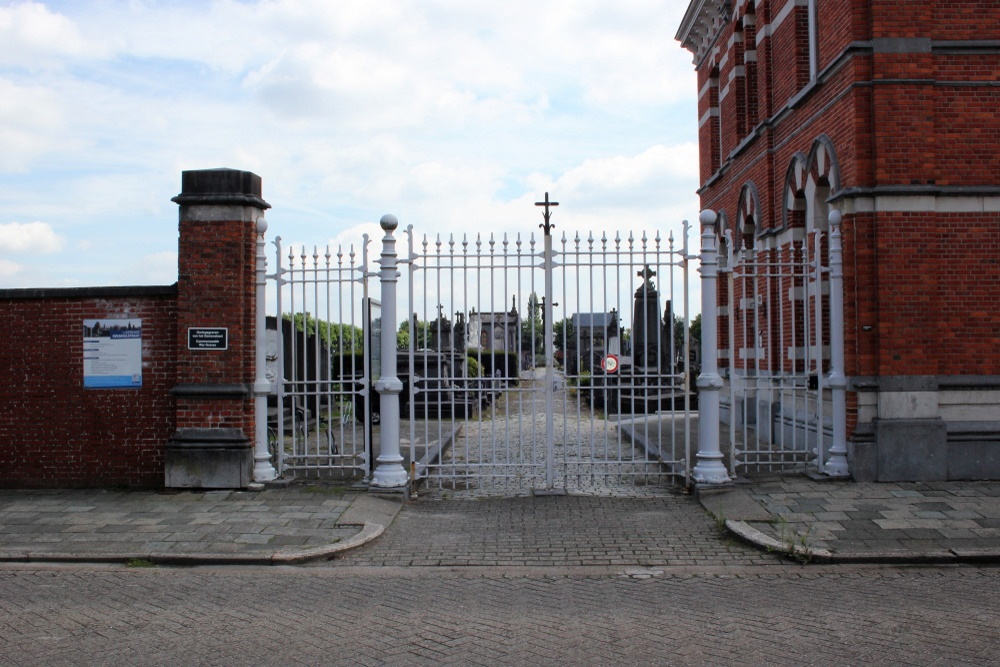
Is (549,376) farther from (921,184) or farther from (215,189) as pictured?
(921,184)

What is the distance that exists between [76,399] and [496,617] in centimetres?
657

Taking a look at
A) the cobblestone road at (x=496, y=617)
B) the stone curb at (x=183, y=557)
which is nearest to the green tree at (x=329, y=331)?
the stone curb at (x=183, y=557)

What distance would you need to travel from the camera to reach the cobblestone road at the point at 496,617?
5.06m

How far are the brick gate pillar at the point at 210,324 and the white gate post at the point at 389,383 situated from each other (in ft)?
4.98

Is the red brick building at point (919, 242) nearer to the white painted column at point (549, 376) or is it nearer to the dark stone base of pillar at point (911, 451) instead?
the dark stone base of pillar at point (911, 451)

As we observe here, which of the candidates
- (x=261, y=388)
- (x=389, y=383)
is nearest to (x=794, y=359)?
(x=389, y=383)

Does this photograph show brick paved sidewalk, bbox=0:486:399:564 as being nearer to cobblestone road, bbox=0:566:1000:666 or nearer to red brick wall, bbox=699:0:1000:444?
cobblestone road, bbox=0:566:1000:666

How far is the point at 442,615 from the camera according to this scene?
5.89 m

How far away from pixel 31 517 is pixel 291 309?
3.31 meters

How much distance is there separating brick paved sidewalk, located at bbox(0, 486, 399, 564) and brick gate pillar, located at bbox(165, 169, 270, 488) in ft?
1.86

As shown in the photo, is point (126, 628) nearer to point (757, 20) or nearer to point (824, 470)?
point (824, 470)

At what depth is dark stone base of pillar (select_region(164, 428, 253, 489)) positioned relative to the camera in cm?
977

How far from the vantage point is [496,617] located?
583 centimetres

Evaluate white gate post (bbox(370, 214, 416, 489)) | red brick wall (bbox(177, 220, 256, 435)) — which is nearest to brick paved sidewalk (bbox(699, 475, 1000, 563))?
white gate post (bbox(370, 214, 416, 489))
